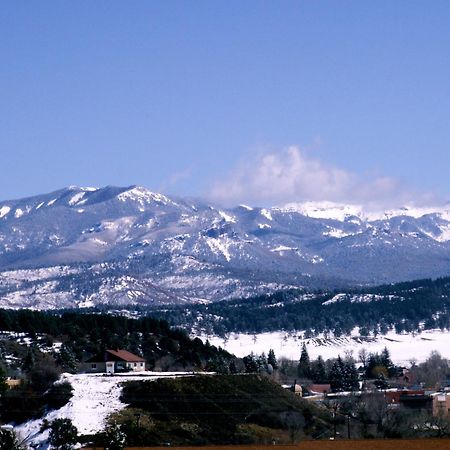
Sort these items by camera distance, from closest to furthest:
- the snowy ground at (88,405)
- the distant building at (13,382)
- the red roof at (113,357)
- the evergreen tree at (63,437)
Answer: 1. the evergreen tree at (63,437)
2. the snowy ground at (88,405)
3. the distant building at (13,382)
4. the red roof at (113,357)

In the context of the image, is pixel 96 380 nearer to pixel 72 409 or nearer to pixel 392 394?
pixel 72 409

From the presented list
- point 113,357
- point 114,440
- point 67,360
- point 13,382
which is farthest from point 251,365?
point 114,440

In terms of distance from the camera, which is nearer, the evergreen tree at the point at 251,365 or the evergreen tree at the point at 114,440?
the evergreen tree at the point at 114,440

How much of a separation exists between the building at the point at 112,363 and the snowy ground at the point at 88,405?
57.4 ft

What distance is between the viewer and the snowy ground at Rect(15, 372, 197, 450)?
106m

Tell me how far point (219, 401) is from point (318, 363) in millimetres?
78112

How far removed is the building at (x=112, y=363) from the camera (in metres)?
148

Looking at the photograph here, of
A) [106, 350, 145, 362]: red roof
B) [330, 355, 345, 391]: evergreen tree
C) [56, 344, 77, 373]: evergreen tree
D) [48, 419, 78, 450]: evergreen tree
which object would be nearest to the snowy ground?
[48, 419, 78, 450]: evergreen tree

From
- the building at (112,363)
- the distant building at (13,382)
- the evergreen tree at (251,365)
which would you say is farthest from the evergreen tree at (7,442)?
the evergreen tree at (251,365)

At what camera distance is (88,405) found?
377 feet

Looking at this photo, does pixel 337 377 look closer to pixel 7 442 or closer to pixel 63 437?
pixel 63 437

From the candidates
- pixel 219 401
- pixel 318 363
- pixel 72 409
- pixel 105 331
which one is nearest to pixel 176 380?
pixel 219 401

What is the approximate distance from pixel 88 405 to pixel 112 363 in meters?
33.3

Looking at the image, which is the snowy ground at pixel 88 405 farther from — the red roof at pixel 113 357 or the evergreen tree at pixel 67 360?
the red roof at pixel 113 357
